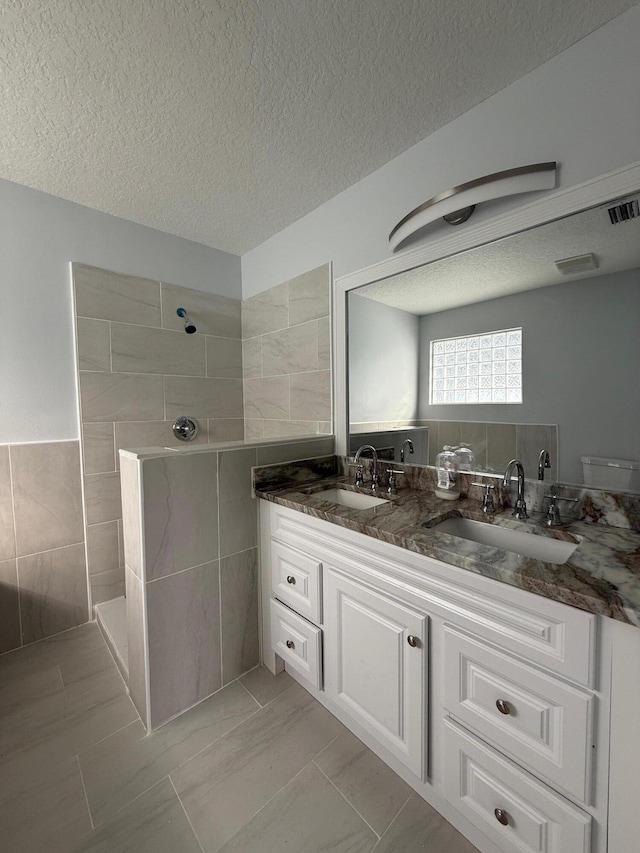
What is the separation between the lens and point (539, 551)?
3.66 feet

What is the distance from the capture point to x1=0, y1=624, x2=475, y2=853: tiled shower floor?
1006 mm

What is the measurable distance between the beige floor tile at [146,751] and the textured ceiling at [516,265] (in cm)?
191

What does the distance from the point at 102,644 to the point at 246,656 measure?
2.79 ft

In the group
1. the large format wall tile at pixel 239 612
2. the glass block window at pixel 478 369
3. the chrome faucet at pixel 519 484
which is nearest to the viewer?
the chrome faucet at pixel 519 484

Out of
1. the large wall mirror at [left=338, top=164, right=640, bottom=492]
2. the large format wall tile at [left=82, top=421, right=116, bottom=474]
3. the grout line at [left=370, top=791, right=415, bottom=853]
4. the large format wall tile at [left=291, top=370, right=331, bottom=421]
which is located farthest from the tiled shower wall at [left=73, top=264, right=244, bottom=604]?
the grout line at [left=370, top=791, right=415, bottom=853]

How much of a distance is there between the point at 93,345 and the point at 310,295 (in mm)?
1281

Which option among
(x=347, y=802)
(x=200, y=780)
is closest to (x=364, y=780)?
(x=347, y=802)

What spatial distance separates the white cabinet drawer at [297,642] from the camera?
139 centimetres

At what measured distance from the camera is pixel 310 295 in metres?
2.06

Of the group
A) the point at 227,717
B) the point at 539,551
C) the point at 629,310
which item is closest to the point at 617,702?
the point at 539,551

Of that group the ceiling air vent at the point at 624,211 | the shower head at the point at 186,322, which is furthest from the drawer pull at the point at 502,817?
the shower head at the point at 186,322

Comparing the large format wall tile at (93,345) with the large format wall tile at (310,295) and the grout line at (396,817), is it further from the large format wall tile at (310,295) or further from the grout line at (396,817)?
the grout line at (396,817)

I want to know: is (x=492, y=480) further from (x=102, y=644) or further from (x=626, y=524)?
(x=102, y=644)

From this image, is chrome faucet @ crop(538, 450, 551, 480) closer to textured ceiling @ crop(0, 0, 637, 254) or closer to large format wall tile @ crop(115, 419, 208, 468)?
textured ceiling @ crop(0, 0, 637, 254)
